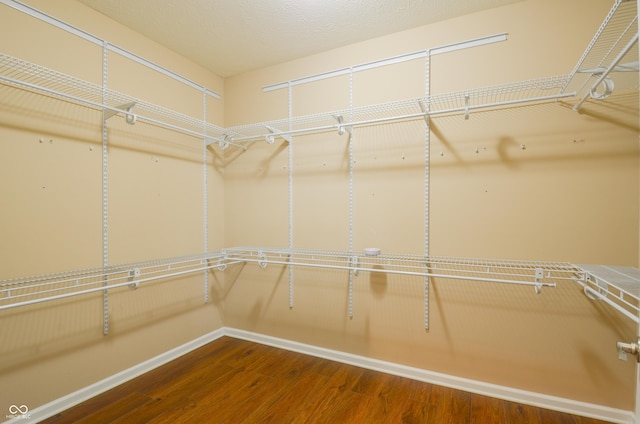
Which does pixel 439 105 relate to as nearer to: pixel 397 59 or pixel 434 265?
pixel 397 59

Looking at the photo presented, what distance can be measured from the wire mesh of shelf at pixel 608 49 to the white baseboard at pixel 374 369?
1.63 metres

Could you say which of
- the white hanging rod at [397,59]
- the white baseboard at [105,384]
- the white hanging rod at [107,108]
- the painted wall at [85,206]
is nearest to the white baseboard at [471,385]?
the white baseboard at [105,384]

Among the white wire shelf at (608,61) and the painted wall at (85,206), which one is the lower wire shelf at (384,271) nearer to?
the painted wall at (85,206)

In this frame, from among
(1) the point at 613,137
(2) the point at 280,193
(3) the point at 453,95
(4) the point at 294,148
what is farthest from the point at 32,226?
(1) the point at 613,137

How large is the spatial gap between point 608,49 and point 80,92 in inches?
108

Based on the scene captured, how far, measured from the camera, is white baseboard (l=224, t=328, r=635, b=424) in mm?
1545

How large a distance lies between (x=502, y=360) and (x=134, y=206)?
2.47 meters

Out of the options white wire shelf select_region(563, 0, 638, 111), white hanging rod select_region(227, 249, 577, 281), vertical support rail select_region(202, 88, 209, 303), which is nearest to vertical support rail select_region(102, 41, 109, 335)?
vertical support rail select_region(202, 88, 209, 303)

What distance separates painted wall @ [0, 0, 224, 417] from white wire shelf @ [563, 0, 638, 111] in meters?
2.42

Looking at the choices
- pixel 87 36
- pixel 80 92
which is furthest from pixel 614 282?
pixel 87 36

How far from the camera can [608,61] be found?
1.37 meters

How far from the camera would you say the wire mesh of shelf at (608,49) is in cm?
120

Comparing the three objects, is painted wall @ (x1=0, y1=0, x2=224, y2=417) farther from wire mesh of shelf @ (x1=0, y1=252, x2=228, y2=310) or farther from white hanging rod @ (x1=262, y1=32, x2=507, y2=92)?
white hanging rod @ (x1=262, y1=32, x2=507, y2=92)

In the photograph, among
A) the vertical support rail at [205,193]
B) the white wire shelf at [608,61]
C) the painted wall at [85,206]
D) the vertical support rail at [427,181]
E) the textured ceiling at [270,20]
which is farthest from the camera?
the vertical support rail at [205,193]
